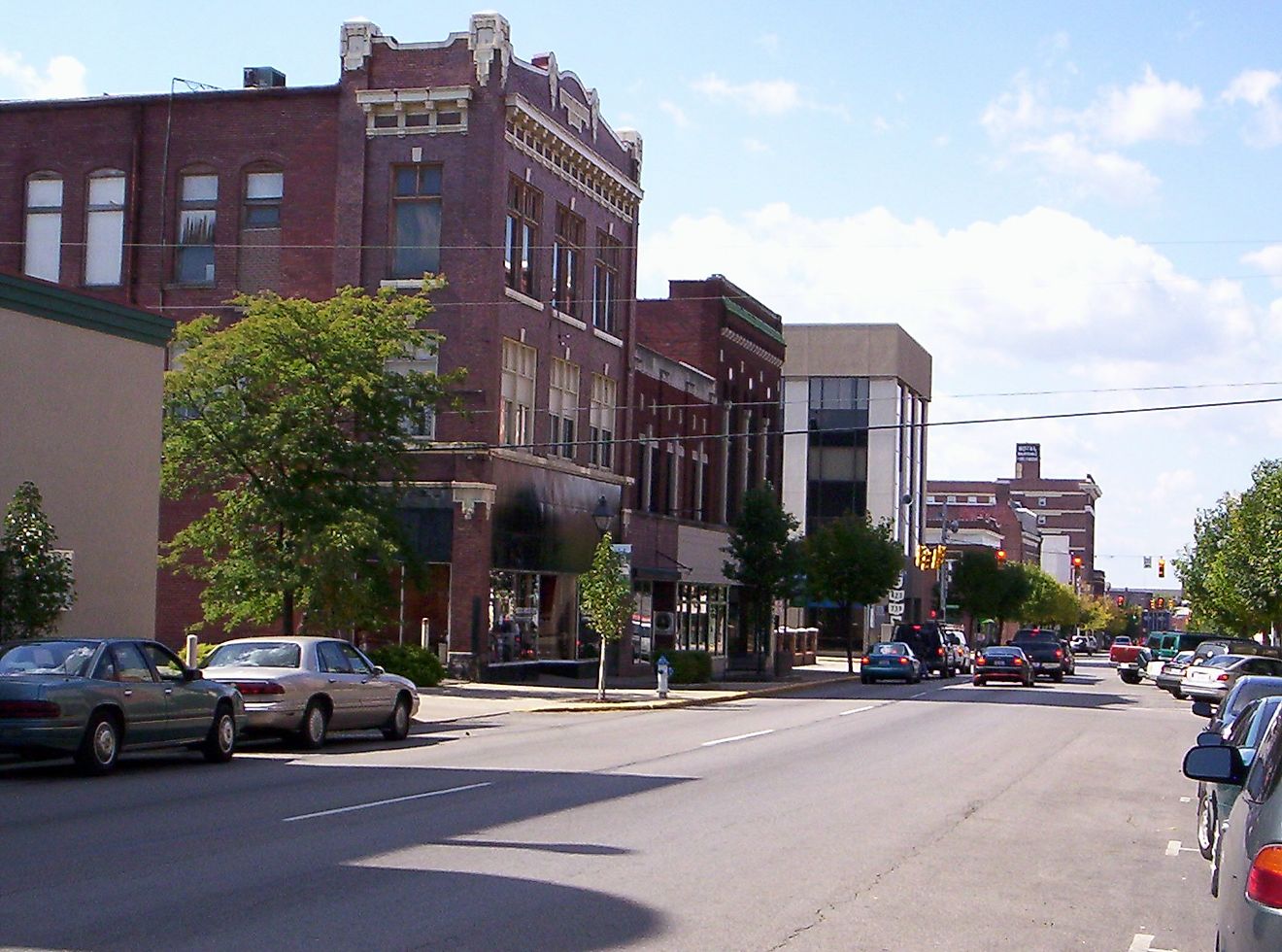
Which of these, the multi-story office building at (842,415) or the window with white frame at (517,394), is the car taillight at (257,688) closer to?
the window with white frame at (517,394)

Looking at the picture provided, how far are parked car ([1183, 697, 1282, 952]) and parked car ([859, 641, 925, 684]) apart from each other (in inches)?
1759

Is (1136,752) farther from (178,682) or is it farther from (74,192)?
(74,192)

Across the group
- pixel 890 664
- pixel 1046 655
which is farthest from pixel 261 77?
pixel 1046 655

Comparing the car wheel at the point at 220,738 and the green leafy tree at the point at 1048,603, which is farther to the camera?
the green leafy tree at the point at 1048,603

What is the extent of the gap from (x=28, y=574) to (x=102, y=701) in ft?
17.1

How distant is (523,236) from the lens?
42.5 meters

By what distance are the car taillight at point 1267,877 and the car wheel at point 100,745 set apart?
550 inches

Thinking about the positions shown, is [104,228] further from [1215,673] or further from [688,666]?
[1215,673]

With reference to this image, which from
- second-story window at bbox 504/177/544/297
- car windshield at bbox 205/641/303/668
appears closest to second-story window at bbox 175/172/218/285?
second-story window at bbox 504/177/544/297

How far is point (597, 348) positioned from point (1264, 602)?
23.2m

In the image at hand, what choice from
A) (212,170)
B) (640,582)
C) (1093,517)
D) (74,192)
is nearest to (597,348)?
(640,582)

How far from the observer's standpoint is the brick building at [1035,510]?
15025 centimetres

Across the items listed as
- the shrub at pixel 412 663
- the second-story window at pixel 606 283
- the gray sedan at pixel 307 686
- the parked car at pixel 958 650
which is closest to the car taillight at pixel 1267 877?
the gray sedan at pixel 307 686

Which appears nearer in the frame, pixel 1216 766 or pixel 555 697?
pixel 1216 766
